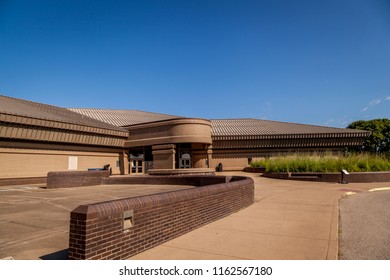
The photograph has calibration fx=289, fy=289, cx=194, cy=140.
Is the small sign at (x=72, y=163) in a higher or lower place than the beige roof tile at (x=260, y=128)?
lower

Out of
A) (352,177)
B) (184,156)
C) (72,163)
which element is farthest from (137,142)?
(352,177)

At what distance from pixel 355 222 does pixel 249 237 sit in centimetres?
369

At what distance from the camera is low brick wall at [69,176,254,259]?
15.3ft

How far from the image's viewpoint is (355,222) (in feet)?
26.8

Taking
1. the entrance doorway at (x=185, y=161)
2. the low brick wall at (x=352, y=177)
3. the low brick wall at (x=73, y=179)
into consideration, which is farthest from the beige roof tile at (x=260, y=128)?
the low brick wall at (x=73, y=179)

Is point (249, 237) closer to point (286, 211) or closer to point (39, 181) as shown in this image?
point (286, 211)

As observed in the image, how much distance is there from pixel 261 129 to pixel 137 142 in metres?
18.3

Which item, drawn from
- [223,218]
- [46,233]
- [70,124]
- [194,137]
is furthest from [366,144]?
[46,233]

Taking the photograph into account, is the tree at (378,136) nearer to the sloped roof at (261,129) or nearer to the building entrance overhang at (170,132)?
the sloped roof at (261,129)

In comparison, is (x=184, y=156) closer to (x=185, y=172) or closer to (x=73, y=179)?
(x=185, y=172)

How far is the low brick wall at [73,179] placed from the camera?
65.5ft

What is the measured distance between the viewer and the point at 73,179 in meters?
21.3

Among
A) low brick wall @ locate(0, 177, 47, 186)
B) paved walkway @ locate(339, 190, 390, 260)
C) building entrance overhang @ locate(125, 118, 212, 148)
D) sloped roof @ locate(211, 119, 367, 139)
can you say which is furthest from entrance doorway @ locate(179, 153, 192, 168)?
paved walkway @ locate(339, 190, 390, 260)

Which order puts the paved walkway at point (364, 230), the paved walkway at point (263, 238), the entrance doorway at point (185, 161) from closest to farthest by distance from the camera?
the paved walkway at point (263, 238), the paved walkway at point (364, 230), the entrance doorway at point (185, 161)
